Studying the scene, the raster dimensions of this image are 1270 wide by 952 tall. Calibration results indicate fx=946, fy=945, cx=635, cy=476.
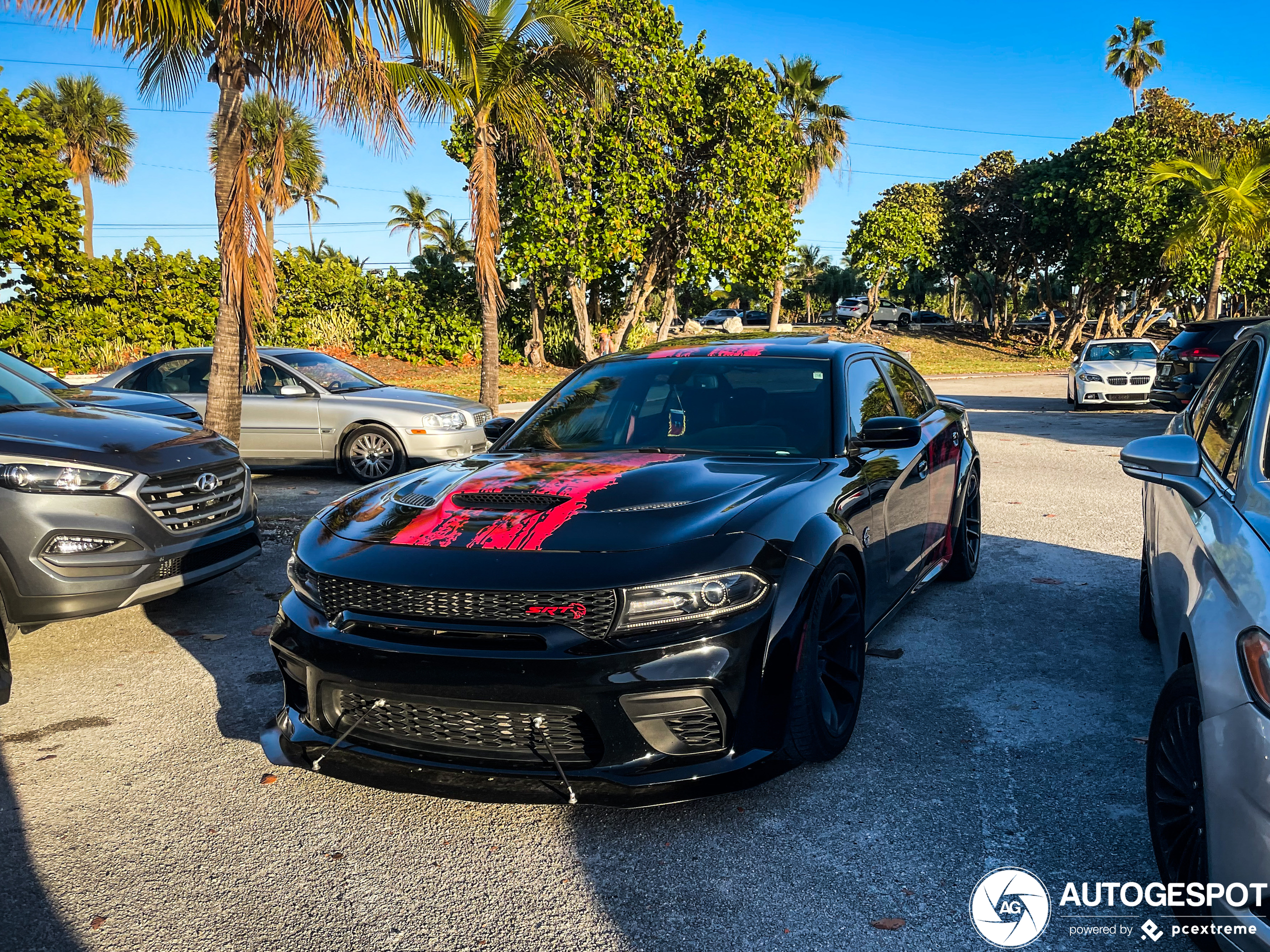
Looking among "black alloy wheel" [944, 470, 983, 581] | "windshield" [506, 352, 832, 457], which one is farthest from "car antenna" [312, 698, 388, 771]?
"black alloy wheel" [944, 470, 983, 581]

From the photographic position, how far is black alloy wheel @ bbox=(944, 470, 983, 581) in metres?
5.71

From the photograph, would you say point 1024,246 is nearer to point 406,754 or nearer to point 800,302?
point 800,302

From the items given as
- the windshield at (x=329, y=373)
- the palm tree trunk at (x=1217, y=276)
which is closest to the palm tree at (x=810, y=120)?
the palm tree trunk at (x=1217, y=276)

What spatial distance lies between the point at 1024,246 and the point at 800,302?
35.9 metres

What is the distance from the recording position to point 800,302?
7612 cm

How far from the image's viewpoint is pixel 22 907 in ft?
8.70

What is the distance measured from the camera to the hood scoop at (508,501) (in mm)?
3201

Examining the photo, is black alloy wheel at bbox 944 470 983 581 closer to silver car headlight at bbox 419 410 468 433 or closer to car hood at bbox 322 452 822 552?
car hood at bbox 322 452 822 552

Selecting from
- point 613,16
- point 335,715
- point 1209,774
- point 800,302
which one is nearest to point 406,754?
point 335,715

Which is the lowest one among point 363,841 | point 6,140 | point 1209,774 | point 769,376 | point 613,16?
point 363,841

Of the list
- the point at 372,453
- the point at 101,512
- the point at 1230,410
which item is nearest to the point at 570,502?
the point at 1230,410

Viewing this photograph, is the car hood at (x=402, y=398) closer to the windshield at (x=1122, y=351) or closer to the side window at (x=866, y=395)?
the side window at (x=866, y=395)

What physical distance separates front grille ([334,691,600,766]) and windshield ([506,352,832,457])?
154cm

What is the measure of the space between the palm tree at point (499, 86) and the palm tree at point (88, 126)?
27.9 meters
